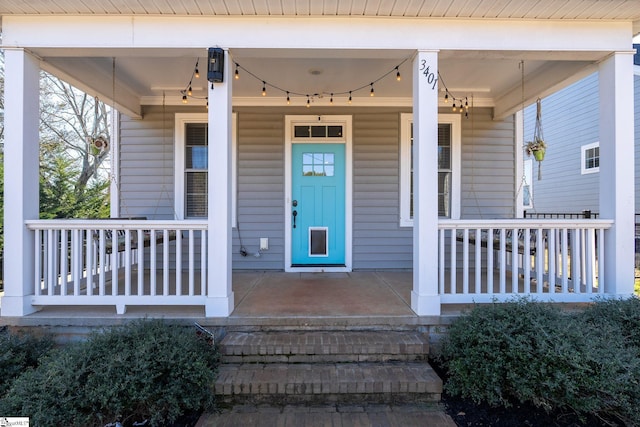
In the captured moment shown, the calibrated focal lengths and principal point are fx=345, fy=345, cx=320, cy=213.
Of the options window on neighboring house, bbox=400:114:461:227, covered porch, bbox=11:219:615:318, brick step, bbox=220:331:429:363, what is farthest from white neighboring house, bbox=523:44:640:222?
brick step, bbox=220:331:429:363

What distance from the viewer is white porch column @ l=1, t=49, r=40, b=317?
9.71 feet

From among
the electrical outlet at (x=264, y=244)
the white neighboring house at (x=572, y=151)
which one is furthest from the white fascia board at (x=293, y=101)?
the white neighboring house at (x=572, y=151)

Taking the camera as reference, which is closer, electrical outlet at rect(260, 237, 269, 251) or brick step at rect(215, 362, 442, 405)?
brick step at rect(215, 362, 442, 405)

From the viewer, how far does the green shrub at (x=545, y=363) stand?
2.13 meters

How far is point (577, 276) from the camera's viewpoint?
3.21 m

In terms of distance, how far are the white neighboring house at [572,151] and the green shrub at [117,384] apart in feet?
26.5

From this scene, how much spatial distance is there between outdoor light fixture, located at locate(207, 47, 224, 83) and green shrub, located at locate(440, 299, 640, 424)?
2.83m

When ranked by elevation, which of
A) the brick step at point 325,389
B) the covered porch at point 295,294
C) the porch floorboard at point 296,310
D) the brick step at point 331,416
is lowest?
the brick step at point 331,416

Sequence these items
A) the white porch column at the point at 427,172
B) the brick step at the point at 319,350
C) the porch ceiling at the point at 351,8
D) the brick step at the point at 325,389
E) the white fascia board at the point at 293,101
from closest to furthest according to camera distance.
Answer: the brick step at the point at 325,389
the brick step at the point at 319,350
the porch ceiling at the point at 351,8
the white porch column at the point at 427,172
the white fascia board at the point at 293,101

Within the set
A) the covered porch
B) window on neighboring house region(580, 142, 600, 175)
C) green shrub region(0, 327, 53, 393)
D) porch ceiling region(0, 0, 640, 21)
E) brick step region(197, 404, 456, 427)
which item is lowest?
brick step region(197, 404, 456, 427)

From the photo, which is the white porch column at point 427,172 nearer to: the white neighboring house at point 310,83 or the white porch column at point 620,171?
the white neighboring house at point 310,83

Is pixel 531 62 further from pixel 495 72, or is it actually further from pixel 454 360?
pixel 454 360

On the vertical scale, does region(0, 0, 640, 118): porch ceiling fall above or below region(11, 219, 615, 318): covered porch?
above

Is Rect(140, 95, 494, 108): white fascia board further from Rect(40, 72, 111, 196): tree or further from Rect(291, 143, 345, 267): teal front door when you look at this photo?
Rect(40, 72, 111, 196): tree
